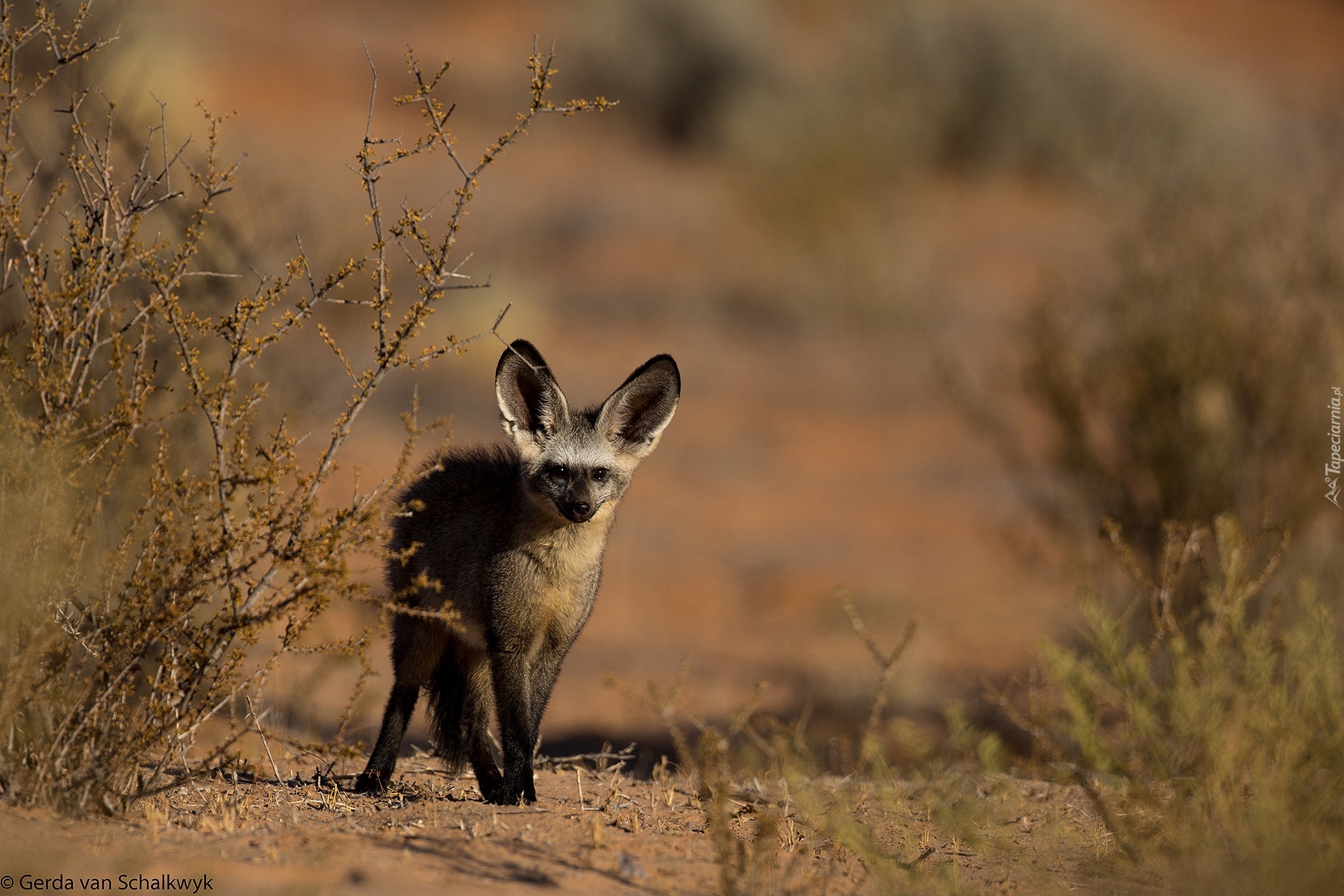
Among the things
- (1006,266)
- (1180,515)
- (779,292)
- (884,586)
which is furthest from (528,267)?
(1180,515)

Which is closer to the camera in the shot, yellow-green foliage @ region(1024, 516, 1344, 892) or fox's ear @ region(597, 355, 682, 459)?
yellow-green foliage @ region(1024, 516, 1344, 892)

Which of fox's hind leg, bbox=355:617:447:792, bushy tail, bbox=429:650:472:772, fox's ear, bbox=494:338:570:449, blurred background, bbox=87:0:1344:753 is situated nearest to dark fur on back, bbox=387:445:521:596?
fox's hind leg, bbox=355:617:447:792

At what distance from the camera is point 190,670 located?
4.88 meters

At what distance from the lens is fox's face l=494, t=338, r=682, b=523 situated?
564cm

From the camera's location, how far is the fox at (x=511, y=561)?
546 centimetres

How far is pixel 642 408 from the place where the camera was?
6.03m

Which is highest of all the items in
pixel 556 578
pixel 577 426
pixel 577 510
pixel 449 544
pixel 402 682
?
pixel 577 426

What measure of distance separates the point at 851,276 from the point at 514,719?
21.0 m

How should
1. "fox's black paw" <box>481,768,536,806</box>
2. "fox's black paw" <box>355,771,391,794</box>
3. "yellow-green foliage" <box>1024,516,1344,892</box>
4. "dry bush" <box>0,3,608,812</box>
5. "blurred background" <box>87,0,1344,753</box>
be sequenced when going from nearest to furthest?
1. "yellow-green foliage" <box>1024,516,1344,892</box>
2. "dry bush" <box>0,3,608,812</box>
3. "fox's black paw" <box>481,768,536,806</box>
4. "fox's black paw" <box>355,771,391,794</box>
5. "blurred background" <box>87,0,1344,753</box>

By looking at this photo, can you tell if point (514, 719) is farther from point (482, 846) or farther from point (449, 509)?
point (449, 509)

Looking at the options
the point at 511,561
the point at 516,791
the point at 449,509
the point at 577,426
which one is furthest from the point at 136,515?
the point at 577,426

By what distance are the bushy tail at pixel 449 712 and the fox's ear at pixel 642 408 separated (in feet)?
4.04

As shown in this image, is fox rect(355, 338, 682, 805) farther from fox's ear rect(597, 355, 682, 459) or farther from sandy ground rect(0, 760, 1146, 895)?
sandy ground rect(0, 760, 1146, 895)

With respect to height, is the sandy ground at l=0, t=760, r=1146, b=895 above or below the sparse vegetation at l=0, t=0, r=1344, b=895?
below
